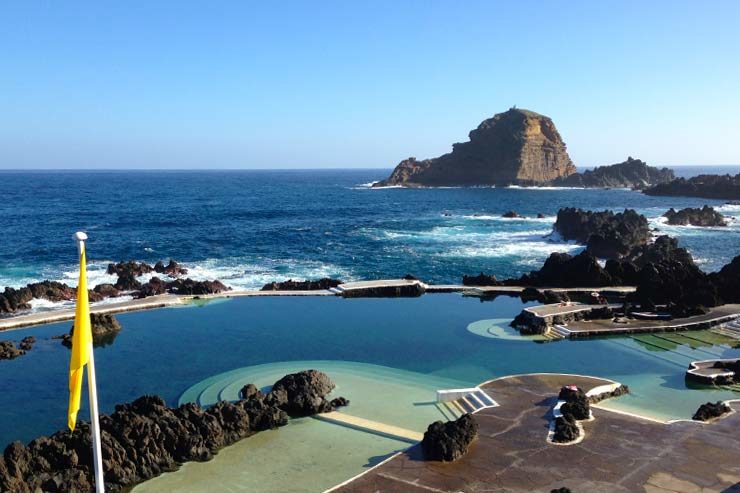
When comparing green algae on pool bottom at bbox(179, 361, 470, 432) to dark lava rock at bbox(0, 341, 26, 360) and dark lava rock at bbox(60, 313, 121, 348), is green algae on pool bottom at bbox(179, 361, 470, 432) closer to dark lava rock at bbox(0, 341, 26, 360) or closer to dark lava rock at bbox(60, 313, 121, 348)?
dark lava rock at bbox(60, 313, 121, 348)

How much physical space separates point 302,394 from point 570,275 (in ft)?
88.3

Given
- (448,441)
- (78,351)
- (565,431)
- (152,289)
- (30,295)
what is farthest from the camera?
(152,289)

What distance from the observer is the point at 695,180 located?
500ft

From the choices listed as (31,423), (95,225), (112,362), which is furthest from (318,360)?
(95,225)

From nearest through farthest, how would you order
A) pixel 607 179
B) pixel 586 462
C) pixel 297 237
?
pixel 586 462 < pixel 297 237 < pixel 607 179

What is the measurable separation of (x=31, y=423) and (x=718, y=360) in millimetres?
26402

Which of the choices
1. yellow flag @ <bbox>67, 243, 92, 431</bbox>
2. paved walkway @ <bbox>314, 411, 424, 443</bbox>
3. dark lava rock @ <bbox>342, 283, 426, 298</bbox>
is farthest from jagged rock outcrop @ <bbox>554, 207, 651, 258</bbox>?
yellow flag @ <bbox>67, 243, 92, 431</bbox>

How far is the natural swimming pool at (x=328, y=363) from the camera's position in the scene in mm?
19656

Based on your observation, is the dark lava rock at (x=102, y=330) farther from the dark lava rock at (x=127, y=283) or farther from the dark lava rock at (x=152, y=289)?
the dark lava rock at (x=127, y=283)

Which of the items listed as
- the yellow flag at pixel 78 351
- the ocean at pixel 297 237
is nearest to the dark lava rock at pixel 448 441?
the yellow flag at pixel 78 351

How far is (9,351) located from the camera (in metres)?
29.5

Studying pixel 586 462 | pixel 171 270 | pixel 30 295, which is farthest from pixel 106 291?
pixel 586 462

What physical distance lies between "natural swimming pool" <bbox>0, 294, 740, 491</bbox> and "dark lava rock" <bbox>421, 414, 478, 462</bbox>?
5.80ft

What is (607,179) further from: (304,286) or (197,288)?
(197,288)
